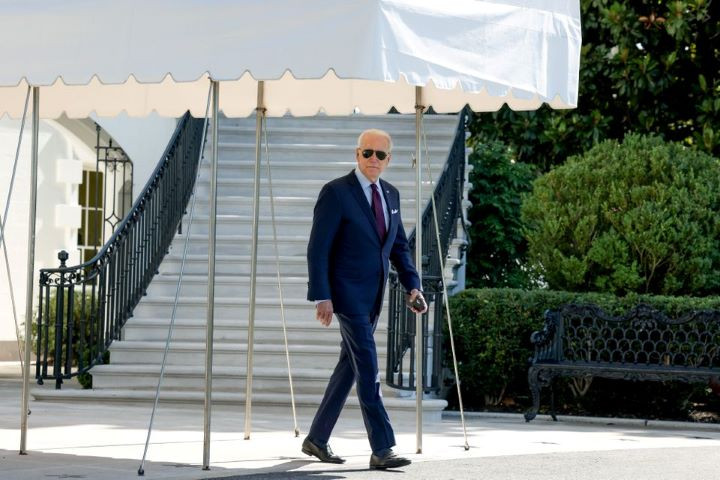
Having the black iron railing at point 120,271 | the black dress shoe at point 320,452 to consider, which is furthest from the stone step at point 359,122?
the black dress shoe at point 320,452

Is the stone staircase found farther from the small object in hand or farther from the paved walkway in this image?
the small object in hand

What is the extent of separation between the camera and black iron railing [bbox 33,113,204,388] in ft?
43.3

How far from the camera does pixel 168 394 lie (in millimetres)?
12812

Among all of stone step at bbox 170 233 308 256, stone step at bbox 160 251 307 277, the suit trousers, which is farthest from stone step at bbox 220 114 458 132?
the suit trousers

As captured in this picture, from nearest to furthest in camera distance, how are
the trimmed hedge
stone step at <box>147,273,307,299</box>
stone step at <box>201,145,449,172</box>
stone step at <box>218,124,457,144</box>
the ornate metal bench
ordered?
the ornate metal bench, the trimmed hedge, stone step at <box>147,273,307,299</box>, stone step at <box>201,145,449,172</box>, stone step at <box>218,124,457,144</box>

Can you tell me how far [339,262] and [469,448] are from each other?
81.3 inches

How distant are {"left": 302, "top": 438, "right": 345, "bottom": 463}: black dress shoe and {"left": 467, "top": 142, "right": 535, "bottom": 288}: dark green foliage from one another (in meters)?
8.35

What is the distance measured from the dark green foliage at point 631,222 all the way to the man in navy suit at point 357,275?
6328 millimetres

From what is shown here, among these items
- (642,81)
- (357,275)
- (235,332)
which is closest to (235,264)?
(235,332)

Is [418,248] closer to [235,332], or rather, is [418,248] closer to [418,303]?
[418,303]

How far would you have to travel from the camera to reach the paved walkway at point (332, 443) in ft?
27.4

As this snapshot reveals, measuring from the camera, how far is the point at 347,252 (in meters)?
8.39

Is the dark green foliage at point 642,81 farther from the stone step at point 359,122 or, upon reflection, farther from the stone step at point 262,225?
the stone step at point 262,225

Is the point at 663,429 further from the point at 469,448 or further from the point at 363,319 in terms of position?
the point at 363,319
